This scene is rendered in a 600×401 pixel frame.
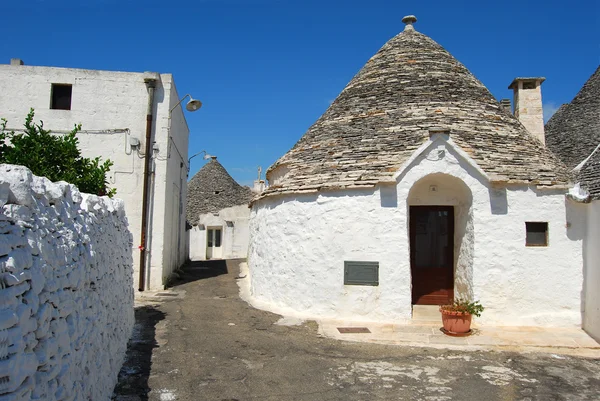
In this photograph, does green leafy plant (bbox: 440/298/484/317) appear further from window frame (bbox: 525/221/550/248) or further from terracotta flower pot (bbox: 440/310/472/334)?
window frame (bbox: 525/221/550/248)

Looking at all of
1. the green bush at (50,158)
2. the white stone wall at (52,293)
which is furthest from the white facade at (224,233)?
the white stone wall at (52,293)

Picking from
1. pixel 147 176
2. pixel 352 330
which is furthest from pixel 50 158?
pixel 147 176

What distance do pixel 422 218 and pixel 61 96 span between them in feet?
34.0

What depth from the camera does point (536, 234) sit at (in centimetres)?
879

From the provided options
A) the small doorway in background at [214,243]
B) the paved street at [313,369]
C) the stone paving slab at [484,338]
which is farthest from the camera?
the small doorway in background at [214,243]

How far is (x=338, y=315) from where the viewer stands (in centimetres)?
907

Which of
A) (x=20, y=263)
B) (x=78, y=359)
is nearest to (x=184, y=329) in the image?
(x=78, y=359)

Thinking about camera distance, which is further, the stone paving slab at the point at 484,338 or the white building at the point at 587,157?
the white building at the point at 587,157

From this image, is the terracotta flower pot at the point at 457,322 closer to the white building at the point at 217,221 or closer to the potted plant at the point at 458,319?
the potted plant at the point at 458,319

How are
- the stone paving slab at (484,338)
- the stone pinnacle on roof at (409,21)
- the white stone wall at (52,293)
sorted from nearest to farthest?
the white stone wall at (52,293) → the stone paving slab at (484,338) → the stone pinnacle on roof at (409,21)

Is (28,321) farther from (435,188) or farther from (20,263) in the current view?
(435,188)

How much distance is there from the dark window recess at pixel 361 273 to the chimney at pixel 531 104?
736 centimetres

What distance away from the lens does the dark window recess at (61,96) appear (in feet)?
41.5

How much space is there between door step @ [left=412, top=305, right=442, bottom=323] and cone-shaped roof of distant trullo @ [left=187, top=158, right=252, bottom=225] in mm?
20378
